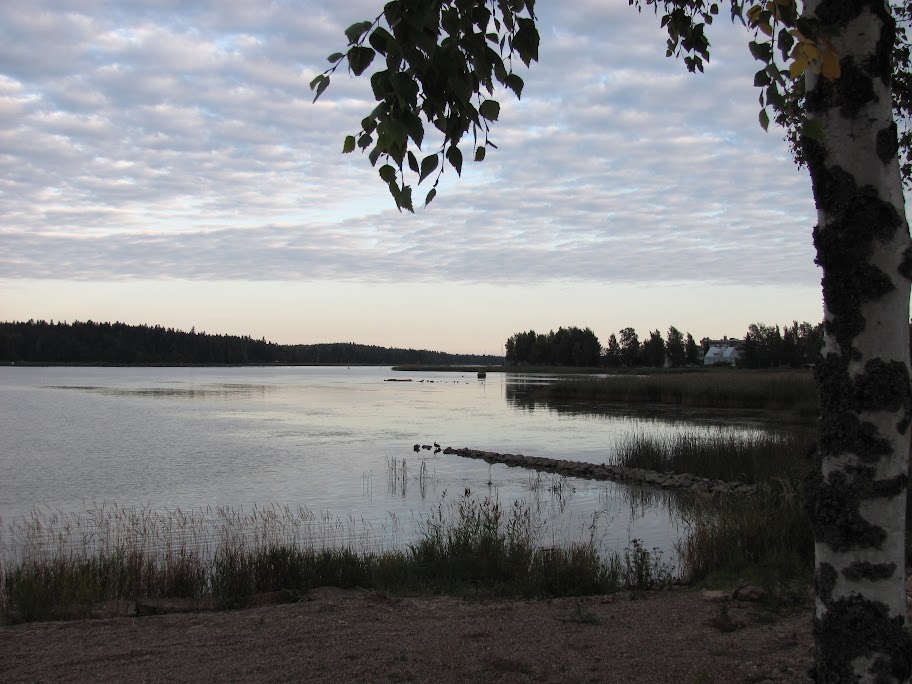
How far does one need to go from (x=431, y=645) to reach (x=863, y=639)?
12.7ft

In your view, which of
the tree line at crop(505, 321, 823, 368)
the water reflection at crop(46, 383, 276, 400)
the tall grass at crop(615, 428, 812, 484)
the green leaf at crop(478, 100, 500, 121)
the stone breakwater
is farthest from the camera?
the tree line at crop(505, 321, 823, 368)

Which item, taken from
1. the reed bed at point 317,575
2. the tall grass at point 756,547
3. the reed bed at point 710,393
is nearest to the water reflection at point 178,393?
the reed bed at point 710,393

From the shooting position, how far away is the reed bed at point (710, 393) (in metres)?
43.1

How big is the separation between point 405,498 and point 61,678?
42.1ft

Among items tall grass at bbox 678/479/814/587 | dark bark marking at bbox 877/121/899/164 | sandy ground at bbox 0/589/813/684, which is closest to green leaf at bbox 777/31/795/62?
dark bark marking at bbox 877/121/899/164

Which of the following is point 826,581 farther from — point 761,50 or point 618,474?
point 618,474

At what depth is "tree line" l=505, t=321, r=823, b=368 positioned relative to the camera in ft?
395

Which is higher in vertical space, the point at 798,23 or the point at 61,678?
the point at 798,23

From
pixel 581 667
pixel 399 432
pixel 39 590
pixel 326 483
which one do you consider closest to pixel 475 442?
pixel 399 432

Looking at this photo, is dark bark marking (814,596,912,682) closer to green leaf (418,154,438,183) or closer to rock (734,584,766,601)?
green leaf (418,154,438,183)

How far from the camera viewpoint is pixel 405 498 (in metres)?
18.0

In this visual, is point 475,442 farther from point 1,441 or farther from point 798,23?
point 798,23

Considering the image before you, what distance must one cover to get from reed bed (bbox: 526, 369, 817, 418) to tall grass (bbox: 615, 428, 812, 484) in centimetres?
1468

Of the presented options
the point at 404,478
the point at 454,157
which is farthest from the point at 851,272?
the point at 404,478
